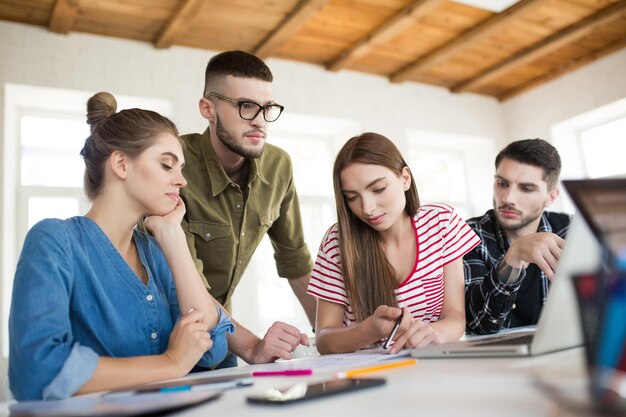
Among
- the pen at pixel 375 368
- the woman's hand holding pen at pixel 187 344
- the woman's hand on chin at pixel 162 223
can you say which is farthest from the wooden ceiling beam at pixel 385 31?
the pen at pixel 375 368

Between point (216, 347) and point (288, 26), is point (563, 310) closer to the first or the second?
point (216, 347)

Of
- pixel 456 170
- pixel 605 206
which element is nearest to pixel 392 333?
pixel 605 206

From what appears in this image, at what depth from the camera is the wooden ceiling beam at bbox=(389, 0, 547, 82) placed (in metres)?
4.34

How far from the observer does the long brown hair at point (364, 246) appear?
5.27ft

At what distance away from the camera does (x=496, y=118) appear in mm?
6402

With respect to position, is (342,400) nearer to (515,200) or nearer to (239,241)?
(239,241)

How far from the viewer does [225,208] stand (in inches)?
83.4

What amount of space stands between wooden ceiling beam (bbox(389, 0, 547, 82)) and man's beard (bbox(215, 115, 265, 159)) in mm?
3020

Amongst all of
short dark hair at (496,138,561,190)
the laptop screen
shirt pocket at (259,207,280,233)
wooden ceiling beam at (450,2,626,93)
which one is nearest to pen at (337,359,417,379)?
the laptop screen

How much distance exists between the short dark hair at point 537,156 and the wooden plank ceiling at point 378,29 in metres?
2.01

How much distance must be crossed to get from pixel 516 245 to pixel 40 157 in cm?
385

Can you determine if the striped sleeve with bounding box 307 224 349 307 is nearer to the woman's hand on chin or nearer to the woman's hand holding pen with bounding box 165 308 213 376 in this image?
the woman's hand on chin

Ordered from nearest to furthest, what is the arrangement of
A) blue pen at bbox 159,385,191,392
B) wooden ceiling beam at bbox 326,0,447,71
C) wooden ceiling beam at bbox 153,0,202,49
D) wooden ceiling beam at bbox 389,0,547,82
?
blue pen at bbox 159,385,191,392
wooden ceiling beam at bbox 153,0,202,49
wooden ceiling beam at bbox 326,0,447,71
wooden ceiling beam at bbox 389,0,547,82

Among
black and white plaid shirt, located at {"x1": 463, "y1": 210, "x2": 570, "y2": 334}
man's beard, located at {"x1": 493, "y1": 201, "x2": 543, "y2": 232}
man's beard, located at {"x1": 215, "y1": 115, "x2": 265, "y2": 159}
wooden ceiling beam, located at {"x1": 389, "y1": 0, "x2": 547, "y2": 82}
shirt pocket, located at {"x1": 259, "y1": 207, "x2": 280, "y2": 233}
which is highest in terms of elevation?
wooden ceiling beam, located at {"x1": 389, "y1": 0, "x2": 547, "y2": 82}
